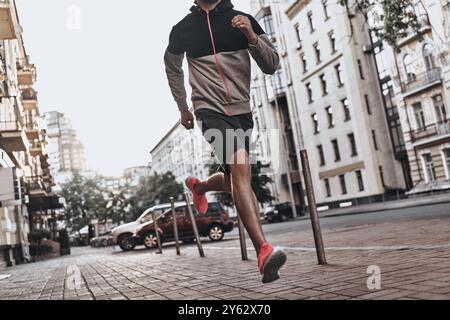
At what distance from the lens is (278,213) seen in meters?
28.7

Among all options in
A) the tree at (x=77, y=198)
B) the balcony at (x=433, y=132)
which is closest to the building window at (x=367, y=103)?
the balcony at (x=433, y=132)

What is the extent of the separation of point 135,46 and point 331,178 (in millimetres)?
30387

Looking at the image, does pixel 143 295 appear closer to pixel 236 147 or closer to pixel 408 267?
pixel 236 147

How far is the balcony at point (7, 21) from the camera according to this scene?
12883 millimetres

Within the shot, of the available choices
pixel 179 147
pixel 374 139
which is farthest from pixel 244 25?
pixel 374 139

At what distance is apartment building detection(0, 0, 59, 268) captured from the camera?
42.1 feet

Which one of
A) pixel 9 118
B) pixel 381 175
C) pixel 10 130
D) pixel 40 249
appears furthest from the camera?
pixel 381 175

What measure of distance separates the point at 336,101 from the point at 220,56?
30.2m

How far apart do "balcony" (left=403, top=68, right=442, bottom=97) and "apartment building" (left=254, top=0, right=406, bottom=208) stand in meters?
2.84

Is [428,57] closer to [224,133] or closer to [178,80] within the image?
[178,80]

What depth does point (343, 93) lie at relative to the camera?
102ft

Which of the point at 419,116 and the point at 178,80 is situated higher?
the point at 419,116
